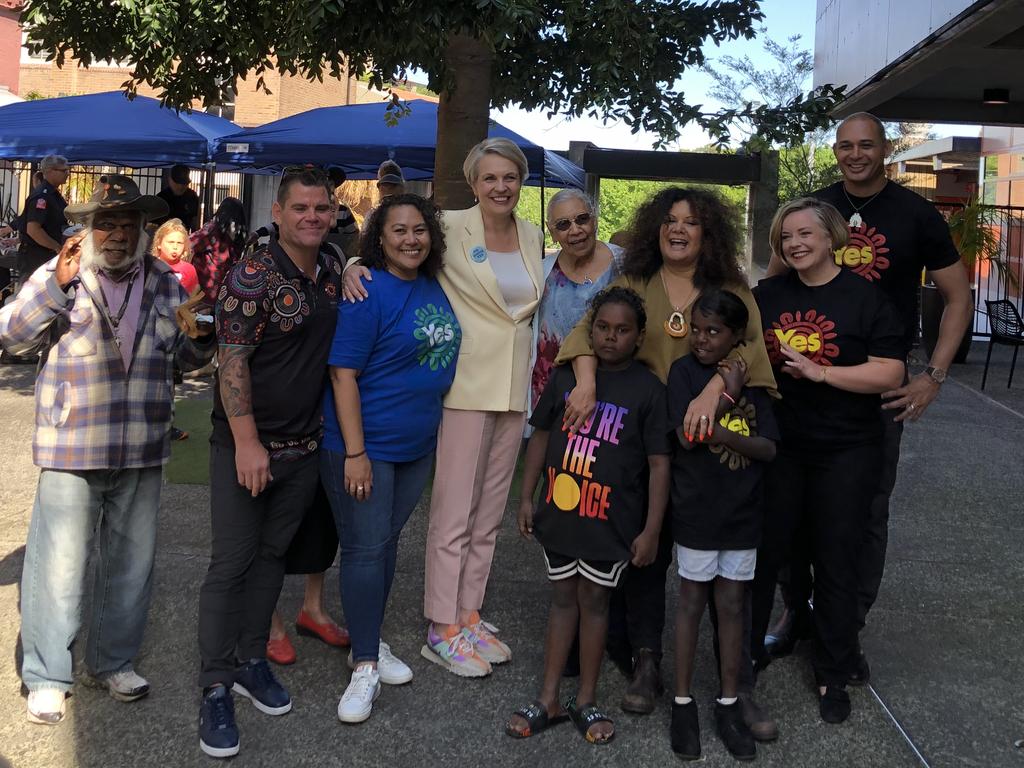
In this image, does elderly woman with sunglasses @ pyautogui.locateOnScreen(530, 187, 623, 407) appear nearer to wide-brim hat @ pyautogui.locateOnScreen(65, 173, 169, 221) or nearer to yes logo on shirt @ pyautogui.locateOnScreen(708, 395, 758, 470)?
yes logo on shirt @ pyautogui.locateOnScreen(708, 395, 758, 470)

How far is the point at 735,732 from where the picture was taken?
3.29m

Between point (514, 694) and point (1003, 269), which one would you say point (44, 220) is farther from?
point (1003, 269)

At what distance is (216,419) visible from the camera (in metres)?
3.39

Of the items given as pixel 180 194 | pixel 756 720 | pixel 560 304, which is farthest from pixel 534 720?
pixel 180 194

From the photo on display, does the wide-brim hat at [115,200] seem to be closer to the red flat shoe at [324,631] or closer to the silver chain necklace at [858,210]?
the red flat shoe at [324,631]

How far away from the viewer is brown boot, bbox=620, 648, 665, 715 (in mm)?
3512

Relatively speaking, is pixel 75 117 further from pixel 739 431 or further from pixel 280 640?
pixel 739 431

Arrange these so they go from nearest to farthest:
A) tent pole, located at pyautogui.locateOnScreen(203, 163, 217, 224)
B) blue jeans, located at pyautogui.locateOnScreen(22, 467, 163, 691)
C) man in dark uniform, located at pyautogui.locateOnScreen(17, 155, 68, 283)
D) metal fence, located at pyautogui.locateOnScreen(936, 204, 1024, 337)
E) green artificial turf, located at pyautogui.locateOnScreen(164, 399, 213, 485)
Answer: blue jeans, located at pyautogui.locateOnScreen(22, 467, 163, 691), green artificial turf, located at pyautogui.locateOnScreen(164, 399, 213, 485), man in dark uniform, located at pyautogui.locateOnScreen(17, 155, 68, 283), tent pole, located at pyautogui.locateOnScreen(203, 163, 217, 224), metal fence, located at pyautogui.locateOnScreen(936, 204, 1024, 337)

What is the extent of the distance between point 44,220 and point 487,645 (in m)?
7.57

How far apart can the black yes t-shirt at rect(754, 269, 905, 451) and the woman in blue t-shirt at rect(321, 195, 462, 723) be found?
47.6 inches

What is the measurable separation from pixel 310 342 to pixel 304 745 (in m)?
1.33

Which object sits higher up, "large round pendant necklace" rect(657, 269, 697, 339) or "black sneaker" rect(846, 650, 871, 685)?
"large round pendant necklace" rect(657, 269, 697, 339)

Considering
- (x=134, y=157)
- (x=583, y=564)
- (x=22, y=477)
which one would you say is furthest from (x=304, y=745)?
Answer: (x=134, y=157)

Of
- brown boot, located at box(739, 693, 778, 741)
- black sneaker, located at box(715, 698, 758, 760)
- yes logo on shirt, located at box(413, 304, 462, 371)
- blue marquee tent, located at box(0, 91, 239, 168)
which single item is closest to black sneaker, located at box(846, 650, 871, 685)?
brown boot, located at box(739, 693, 778, 741)
